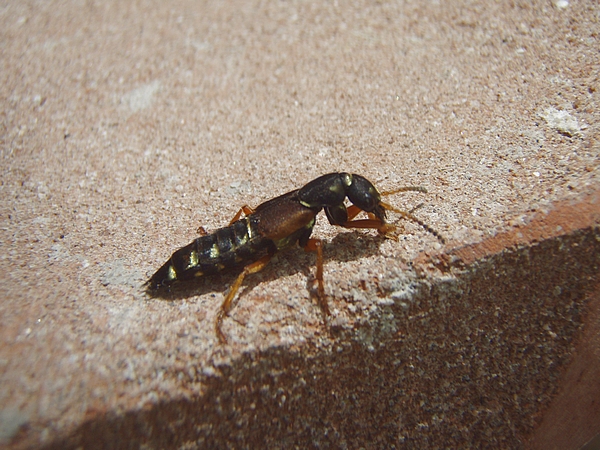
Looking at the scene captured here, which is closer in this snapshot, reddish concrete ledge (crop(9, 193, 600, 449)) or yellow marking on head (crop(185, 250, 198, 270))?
reddish concrete ledge (crop(9, 193, 600, 449))

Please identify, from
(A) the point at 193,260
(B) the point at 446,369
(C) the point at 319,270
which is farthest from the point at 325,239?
(B) the point at 446,369

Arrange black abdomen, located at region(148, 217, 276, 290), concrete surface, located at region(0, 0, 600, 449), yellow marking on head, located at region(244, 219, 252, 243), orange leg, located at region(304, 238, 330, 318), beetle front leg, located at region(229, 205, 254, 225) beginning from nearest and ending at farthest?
concrete surface, located at region(0, 0, 600, 449) < orange leg, located at region(304, 238, 330, 318) < black abdomen, located at region(148, 217, 276, 290) < yellow marking on head, located at region(244, 219, 252, 243) < beetle front leg, located at region(229, 205, 254, 225)

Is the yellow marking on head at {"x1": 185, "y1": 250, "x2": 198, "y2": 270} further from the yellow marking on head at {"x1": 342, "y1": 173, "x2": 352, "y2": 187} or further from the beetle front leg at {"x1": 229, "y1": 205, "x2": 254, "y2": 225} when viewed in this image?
the yellow marking on head at {"x1": 342, "y1": 173, "x2": 352, "y2": 187}

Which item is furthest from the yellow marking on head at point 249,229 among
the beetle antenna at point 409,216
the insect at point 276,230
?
the beetle antenna at point 409,216

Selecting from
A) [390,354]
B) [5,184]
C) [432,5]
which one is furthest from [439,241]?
[5,184]

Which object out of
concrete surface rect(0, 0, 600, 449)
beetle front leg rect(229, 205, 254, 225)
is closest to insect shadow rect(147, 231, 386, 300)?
concrete surface rect(0, 0, 600, 449)

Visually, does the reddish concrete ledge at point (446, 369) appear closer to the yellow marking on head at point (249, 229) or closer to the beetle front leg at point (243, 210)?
the yellow marking on head at point (249, 229)

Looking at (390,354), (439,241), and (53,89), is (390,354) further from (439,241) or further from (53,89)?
(53,89)
